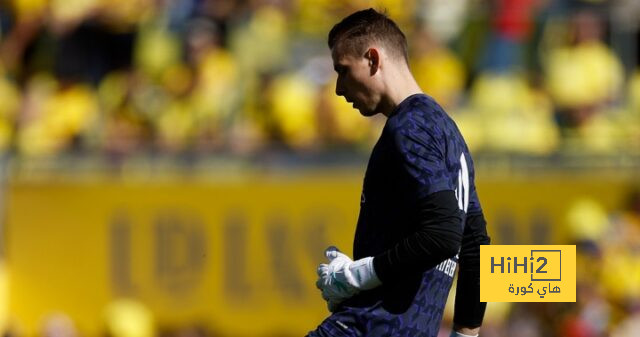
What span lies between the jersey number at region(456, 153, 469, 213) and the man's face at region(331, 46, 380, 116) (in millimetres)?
348

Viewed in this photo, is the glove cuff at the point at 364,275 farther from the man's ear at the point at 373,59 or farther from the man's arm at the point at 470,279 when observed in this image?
the man's ear at the point at 373,59

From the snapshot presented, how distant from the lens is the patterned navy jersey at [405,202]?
15.7 ft

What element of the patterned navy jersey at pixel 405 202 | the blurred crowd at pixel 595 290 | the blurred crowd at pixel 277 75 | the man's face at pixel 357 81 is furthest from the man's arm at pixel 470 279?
the blurred crowd at pixel 277 75

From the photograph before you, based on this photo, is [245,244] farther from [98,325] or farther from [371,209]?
[371,209]

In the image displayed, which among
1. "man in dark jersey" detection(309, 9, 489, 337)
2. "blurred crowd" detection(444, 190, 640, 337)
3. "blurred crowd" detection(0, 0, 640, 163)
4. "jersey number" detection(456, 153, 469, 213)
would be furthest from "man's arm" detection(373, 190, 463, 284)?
"blurred crowd" detection(0, 0, 640, 163)

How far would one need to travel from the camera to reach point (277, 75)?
12.5 metres

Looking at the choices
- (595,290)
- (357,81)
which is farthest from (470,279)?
(595,290)

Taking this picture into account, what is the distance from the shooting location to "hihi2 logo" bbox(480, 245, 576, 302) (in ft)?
17.2

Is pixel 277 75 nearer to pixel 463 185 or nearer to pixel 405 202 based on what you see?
pixel 463 185

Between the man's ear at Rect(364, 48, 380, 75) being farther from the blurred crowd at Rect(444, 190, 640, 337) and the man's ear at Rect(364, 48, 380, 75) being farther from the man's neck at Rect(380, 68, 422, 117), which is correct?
the blurred crowd at Rect(444, 190, 640, 337)

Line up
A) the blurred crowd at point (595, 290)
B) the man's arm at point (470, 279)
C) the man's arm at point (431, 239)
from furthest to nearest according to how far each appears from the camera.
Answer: the blurred crowd at point (595, 290)
the man's arm at point (470, 279)
the man's arm at point (431, 239)

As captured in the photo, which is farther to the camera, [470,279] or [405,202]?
[470,279]

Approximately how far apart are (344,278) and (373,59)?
743 millimetres

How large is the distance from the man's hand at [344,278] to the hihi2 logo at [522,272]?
1.87ft
